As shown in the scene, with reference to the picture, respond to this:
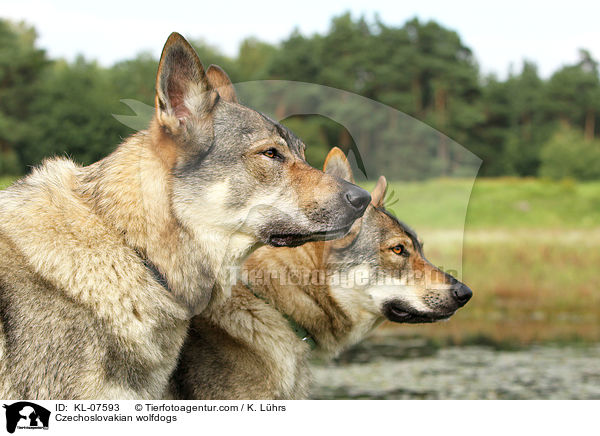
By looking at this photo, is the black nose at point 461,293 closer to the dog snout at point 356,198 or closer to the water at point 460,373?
the dog snout at point 356,198

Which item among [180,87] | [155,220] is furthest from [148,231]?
[180,87]

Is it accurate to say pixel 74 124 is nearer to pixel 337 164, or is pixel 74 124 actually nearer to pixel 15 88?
pixel 337 164

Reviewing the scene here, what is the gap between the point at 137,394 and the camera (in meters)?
3.67

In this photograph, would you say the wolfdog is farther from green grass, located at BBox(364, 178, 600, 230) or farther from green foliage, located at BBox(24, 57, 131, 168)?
green grass, located at BBox(364, 178, 600, 230)

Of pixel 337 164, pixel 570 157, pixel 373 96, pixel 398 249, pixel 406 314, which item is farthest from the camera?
pixel 570 157

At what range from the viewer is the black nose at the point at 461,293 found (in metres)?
4.86

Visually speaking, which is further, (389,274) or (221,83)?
(389,274)

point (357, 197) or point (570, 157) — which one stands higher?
point (570, 157)

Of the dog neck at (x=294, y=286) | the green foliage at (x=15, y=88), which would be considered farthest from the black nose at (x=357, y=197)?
the green foliage at (x=15, y=88)

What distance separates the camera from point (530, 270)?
17.7m

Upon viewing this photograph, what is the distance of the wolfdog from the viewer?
4.61m

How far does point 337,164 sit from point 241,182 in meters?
1.10

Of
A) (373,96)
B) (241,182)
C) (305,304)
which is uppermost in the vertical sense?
(373,96)
